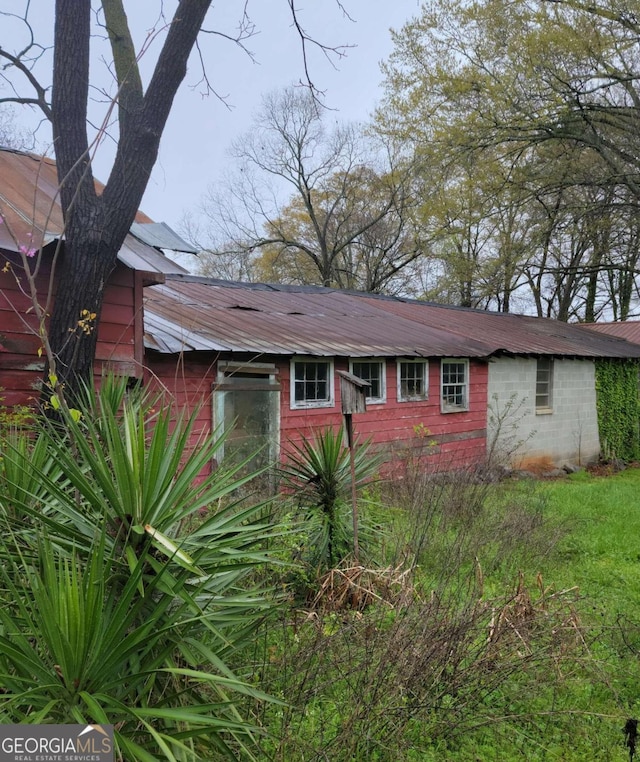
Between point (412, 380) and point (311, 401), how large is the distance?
310 cm

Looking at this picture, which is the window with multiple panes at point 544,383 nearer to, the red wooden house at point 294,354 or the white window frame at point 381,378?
the red wooden house at point 294,354

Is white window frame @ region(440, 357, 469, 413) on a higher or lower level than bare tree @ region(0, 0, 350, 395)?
lower

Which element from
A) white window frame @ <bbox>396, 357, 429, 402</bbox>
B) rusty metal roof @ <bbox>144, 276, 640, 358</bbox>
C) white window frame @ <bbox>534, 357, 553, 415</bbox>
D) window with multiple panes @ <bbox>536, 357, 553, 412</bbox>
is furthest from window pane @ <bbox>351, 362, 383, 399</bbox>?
window with multiple panes @ <bbox>536, 357, 553, 412</bbox>

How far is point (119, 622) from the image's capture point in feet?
7.16

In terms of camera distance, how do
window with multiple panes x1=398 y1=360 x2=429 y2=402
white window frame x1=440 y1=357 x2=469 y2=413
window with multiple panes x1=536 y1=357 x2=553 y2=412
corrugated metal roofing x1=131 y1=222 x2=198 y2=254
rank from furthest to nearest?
window with multiple panes x1=536 y1=357 x2=553 y2=412 → white window frame x1=440 y1=357 x2=469 y2=413 → window with multiple panes x1=398 y1=360 x2=429 y2=402 → corrugated metal roofing x1=131 y1=222 x2=198 y2=254

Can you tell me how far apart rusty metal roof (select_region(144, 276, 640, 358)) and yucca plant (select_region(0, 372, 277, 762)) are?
3.41m

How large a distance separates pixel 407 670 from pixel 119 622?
6.44 ft

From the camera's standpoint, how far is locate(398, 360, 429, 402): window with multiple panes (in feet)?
41.9

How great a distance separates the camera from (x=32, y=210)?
19.4 ft

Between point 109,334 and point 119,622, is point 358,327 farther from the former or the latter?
point 119,622

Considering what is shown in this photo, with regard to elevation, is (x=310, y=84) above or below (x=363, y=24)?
below

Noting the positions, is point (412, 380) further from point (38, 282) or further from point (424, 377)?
point (38, 282)

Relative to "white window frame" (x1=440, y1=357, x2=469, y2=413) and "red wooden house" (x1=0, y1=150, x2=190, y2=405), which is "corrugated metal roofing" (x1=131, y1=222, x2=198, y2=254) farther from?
"white window frame" (x1=440, y1=357, x2=469, y2=413)

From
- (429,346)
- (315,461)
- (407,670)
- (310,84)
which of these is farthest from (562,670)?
(429,346)
